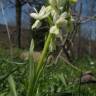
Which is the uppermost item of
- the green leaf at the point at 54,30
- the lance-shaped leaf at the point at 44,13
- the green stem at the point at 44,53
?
the lance-shaped leaf at the point at 44,13

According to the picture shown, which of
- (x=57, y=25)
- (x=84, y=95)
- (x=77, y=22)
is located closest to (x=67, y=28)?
(x=57, y=25)

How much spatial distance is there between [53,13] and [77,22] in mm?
373

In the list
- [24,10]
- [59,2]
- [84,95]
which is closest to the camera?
[59,2]

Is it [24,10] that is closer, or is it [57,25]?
[57,25]

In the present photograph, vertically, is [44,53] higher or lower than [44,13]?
lower

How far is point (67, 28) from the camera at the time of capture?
3.36 ft

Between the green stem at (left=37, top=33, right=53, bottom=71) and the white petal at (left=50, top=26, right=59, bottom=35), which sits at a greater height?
the white petal at (left=50, top=26, right=59, bottom=35)

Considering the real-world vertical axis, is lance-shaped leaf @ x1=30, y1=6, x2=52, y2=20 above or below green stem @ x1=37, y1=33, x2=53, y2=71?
above

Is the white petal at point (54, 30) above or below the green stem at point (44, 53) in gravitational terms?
above

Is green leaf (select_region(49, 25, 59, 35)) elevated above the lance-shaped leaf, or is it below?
below

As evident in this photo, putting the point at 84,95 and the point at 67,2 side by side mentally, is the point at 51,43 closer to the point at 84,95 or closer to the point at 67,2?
the point at 67,2

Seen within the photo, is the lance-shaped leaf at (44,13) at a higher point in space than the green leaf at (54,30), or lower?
higher

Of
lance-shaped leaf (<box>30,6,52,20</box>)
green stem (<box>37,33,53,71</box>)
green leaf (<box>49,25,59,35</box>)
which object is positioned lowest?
green stem (<box>37,33,53,71</box>)

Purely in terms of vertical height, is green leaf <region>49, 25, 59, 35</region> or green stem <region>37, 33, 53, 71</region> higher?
green leaf <region>49, 25, 59, 35</region>
